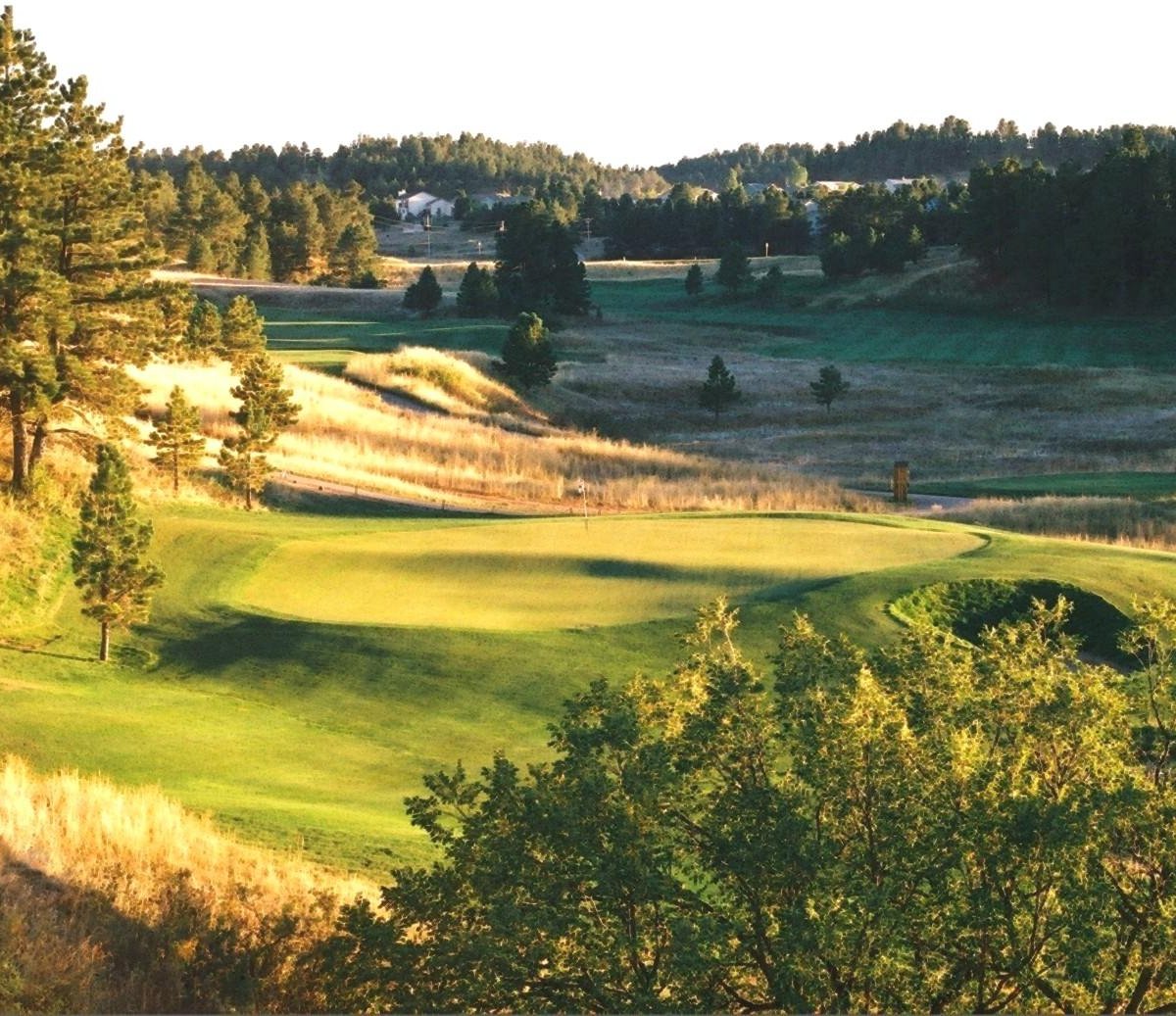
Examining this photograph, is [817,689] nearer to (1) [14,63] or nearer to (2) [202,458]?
(1) [14,63]

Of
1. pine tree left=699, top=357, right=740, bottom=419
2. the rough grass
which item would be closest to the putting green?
the rough grass

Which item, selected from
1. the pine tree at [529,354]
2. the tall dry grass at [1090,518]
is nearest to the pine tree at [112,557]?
the tall dry grass at [1090,518]

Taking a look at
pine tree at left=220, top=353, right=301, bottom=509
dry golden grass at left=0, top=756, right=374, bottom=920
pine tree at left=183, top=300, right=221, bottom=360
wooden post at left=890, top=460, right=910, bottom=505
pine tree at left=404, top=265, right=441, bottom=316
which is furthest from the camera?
pine tree at left=404, top=265, right=441, bottom=316

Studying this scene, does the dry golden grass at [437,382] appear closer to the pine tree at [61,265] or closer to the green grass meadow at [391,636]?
the pine tree at [61,265]

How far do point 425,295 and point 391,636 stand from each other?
276ft

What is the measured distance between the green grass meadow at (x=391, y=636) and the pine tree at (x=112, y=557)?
2.45 ft

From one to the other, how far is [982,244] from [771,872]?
10728 centimetres

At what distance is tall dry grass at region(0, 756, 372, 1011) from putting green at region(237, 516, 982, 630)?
1054 centimetres

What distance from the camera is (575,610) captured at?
25.6 meters

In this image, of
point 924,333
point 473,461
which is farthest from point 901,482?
point 924,333

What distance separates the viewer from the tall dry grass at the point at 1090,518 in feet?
129

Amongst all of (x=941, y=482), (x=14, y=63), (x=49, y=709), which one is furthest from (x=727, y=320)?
(x=49, y=709)

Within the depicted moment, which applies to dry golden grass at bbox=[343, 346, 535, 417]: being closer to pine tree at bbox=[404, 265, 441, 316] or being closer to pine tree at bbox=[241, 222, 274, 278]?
pine tree at bbox=[404, 265, 441, 316]

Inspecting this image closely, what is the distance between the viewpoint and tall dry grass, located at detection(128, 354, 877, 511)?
4997cm
